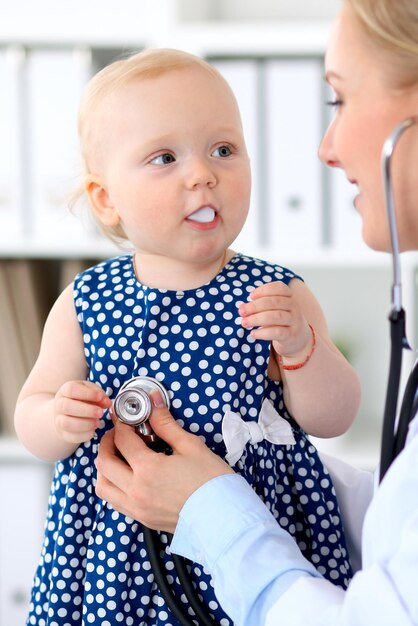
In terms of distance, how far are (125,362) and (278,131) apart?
112 cm

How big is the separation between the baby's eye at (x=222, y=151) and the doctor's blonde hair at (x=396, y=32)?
0.27 m

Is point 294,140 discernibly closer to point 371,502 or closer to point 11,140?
point 11,140

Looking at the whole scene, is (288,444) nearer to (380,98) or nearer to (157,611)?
(157,611)

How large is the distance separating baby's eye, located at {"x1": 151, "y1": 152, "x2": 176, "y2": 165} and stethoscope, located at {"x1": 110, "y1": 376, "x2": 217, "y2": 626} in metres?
0.25

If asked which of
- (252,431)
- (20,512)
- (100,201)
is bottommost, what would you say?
(20,512)

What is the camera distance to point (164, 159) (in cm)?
103

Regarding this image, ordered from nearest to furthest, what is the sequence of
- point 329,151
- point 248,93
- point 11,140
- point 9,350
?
point 329,151 → point 248,93 → point 11,140 → point 9,350

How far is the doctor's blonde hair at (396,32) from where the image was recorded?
797 millimetres

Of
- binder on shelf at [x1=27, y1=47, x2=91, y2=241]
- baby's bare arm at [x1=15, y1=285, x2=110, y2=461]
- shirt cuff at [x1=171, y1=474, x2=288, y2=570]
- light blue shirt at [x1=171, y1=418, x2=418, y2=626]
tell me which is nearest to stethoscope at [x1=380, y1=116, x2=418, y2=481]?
light blue shirt at [x1=171, y1=418, x2=418, y2=626]

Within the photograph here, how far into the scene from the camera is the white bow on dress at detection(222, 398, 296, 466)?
0.99 metres

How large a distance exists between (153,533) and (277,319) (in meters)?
0.28

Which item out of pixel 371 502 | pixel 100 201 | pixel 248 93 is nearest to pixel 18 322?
pixel 248 93

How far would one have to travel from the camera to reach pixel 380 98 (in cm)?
83

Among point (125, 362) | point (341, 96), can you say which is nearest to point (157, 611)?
point (125, 362)
